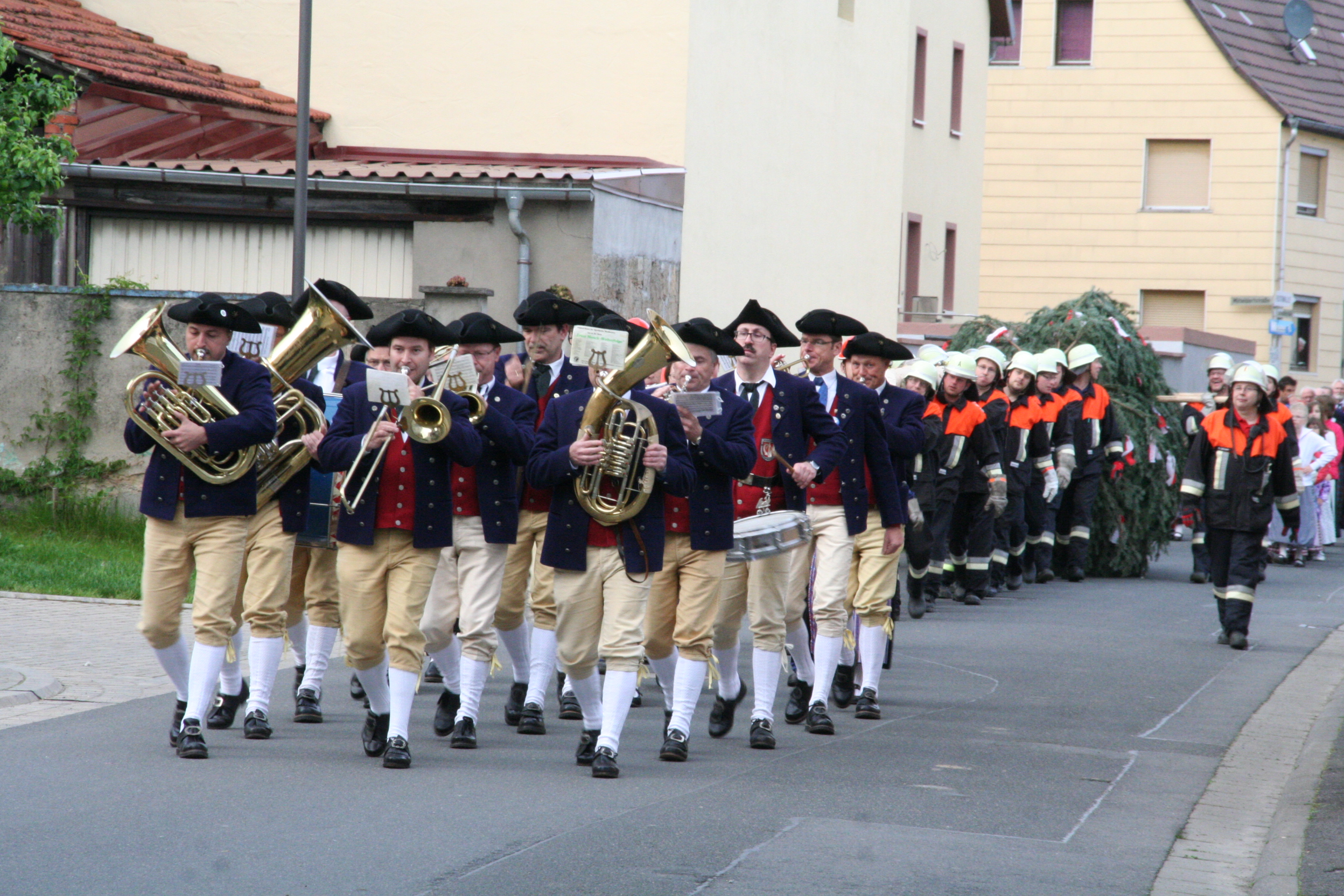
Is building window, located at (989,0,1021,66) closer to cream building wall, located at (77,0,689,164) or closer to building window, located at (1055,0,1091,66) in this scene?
building window, located at (1055,0,1091,66)

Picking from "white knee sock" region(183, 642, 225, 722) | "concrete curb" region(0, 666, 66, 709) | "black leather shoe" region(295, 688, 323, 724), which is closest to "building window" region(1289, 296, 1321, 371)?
"black leather shoe" region(295, 688, 323, 724)

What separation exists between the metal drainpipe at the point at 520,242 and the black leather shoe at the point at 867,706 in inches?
340

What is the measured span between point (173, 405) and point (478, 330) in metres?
1.55

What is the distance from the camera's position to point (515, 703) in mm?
9039

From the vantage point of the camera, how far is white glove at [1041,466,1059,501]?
16203 millimetres

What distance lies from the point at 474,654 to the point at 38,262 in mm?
12181

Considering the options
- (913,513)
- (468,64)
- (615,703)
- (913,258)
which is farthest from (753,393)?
(913,258)

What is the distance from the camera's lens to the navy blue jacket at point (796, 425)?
8742 mm

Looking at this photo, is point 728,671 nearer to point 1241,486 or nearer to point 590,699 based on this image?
point 590,699

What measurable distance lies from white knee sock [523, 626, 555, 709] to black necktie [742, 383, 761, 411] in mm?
1527

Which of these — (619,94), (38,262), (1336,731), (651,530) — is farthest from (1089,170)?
(651,530)

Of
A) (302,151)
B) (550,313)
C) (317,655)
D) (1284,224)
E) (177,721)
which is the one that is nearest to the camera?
(177,721)

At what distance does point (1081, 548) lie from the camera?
17.2 metres

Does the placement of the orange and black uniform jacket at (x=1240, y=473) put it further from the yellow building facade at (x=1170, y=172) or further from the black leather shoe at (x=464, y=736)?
the yellow building facade at (x=1170, y=172)
